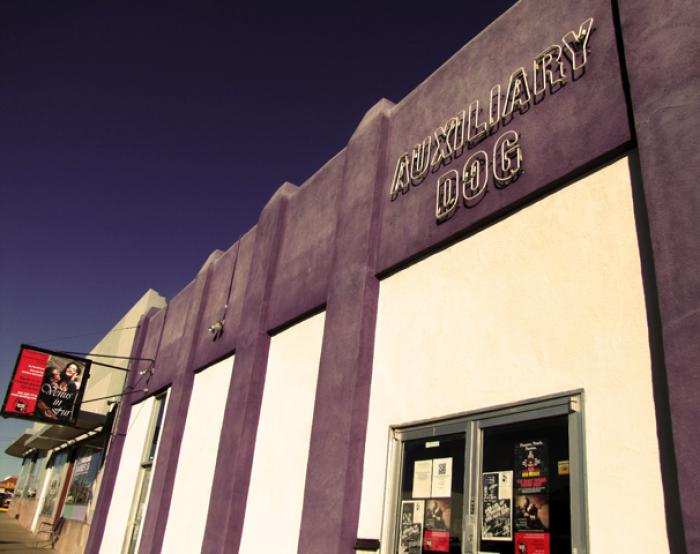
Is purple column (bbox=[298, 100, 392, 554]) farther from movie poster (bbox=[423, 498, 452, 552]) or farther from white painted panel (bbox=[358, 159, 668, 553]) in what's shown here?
movie poster (bbox=[423, 498, 452, 552])

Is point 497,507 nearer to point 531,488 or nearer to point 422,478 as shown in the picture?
point 531,488

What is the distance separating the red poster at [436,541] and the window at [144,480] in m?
9.61

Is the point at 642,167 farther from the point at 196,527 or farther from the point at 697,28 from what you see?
the point at 196,527

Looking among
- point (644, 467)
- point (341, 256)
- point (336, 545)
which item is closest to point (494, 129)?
point (341, 256)

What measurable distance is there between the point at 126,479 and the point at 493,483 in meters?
13.3

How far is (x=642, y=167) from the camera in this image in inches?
212

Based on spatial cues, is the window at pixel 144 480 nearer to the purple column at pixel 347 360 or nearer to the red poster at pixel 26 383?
the red poster at pixel 26 383

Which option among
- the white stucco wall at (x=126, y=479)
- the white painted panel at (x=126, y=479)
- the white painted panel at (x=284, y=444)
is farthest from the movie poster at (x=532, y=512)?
the white painted panel at (x=126, y=479)

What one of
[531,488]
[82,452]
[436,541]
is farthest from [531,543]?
[82,452]

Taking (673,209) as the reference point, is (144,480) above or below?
below

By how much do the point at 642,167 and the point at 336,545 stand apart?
5.24 m

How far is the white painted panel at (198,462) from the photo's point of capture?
38.8 feet

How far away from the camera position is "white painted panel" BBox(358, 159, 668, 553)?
16.3 ft

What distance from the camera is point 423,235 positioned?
804 cm
